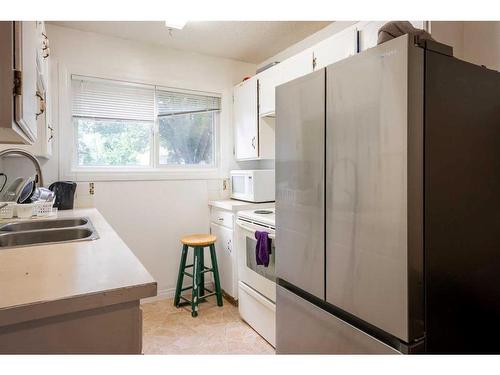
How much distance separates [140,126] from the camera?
2.93 m

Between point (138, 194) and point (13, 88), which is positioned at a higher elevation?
point (13, 88)

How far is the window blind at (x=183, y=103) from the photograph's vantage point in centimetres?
300

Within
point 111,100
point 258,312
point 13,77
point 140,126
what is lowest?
point 258,312

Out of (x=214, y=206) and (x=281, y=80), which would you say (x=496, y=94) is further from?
(x=214, y=206)

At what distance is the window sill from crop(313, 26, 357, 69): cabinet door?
1.57m

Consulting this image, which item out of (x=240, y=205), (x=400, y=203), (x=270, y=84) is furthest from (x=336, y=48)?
(x=240, y=205)

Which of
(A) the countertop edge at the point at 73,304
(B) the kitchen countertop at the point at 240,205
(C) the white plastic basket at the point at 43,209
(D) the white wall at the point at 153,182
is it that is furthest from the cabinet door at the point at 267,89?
(A) the countertop edge at the point at 73,304

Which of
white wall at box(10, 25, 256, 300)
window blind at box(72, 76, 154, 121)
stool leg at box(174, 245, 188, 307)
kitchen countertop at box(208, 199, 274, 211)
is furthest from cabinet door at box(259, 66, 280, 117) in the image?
stool leg at box(174, 245, 188, 307)

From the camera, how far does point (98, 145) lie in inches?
108

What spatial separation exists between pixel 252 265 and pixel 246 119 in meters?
1.44

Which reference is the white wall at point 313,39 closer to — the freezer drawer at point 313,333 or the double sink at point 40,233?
the freezer drawer at point 313,333

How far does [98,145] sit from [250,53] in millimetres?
1745

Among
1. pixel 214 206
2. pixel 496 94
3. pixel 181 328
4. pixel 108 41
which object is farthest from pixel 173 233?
pixel 496 94

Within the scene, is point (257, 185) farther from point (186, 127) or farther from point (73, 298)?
point (73, 298)
